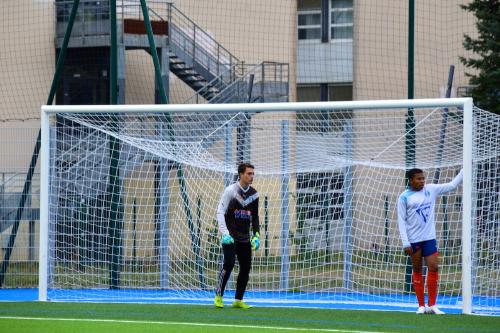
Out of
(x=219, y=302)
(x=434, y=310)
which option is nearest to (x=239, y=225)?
(x=219, y=302)

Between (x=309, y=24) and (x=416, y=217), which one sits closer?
(x=416, y=217)

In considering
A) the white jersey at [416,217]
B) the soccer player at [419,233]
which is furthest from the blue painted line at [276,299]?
the white jersey at [416,217]

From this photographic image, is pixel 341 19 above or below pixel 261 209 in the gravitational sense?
above

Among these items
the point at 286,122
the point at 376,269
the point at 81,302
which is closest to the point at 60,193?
the point at 81,302

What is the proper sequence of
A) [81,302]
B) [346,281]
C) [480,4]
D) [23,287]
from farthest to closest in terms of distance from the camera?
[480,4]
[23,287]
[346,281]
[81,302]

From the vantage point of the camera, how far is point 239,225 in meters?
13.5

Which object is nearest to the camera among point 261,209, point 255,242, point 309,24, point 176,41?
point 255,242

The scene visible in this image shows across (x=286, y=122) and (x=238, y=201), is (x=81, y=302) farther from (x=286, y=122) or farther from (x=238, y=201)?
(x=286, y=122)

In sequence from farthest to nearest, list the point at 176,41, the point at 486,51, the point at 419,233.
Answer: the point at 176,41 → the point at 486,51 → the point at 419,233

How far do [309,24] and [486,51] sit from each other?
758 cm

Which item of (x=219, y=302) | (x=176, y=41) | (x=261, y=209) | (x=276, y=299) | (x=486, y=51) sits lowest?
(x=276, y=299)

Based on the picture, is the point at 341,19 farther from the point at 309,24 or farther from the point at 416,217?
the point at 416,217

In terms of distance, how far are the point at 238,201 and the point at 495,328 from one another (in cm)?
389

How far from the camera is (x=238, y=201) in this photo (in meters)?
13.5
